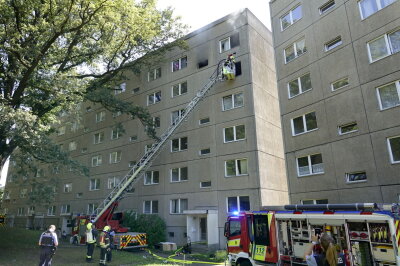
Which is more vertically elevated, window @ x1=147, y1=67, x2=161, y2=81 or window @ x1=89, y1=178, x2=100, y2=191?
window @ x1=147, y1=67, x2=161, y2=81

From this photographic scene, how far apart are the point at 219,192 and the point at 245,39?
1181 centimetres

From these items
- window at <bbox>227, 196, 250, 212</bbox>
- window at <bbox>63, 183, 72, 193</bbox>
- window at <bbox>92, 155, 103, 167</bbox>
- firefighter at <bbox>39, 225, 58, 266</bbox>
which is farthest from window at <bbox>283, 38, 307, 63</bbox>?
window at <bbox>63, 183, 72, 193</bbox>

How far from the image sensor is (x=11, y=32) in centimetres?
1617

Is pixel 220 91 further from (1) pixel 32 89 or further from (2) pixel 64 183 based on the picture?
(2) pixel 64 183

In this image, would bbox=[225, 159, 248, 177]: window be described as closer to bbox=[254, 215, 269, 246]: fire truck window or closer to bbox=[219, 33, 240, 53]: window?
bbox=[254, 215, 269, 246]: fire truck window

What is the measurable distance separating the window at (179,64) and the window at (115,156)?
33.1 ft

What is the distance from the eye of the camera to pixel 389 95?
13.4 m

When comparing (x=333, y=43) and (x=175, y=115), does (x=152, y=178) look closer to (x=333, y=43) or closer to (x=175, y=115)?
(x=175, y=115)

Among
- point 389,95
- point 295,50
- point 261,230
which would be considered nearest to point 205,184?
point 261,230

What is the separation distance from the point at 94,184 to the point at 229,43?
20.2 meters

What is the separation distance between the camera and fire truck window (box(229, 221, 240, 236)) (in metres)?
11.6

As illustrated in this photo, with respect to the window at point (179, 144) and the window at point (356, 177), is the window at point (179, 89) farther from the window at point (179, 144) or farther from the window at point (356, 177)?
the window at point (356, 177)

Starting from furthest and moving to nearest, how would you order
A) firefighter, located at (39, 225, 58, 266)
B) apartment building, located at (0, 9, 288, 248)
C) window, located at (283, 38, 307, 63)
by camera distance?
apartment building, located at (0, 9, 288, 248)
window, located at (283, 38, 307, 63)
firefighter, located at (39, 225, 58, 266)

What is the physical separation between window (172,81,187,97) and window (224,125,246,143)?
610cm
